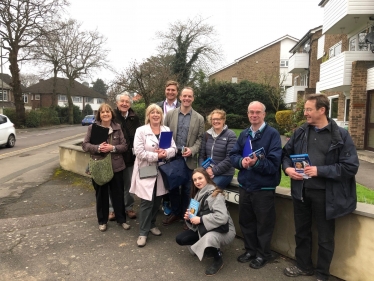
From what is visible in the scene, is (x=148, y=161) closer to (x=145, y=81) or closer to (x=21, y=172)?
(x=21, y=172)

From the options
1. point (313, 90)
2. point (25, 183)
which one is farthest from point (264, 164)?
point (313, 90)

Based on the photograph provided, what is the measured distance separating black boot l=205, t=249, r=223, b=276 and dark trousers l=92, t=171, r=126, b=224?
1746 mm

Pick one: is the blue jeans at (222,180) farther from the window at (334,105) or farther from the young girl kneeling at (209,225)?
the window at (334,105)

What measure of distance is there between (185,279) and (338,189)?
1800 mm

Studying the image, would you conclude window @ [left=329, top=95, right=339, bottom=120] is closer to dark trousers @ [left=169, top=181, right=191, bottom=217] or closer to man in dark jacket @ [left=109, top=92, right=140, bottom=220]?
dark trousers @ [left=169, top=181, right=191, bottom=217]

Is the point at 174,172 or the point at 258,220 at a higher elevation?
the point at 174,172

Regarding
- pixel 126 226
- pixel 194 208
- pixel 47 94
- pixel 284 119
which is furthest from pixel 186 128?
pixel 47 94

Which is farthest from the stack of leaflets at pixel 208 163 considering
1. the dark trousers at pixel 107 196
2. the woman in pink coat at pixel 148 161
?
the dark trousers at pixel 107 196

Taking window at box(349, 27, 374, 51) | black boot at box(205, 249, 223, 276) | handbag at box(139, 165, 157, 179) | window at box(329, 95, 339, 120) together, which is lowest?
black boot at box(205, 249, 223, 276)

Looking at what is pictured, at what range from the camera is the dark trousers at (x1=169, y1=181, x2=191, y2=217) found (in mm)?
4523

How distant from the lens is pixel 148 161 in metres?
3.99

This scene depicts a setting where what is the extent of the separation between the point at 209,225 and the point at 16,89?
3055cm

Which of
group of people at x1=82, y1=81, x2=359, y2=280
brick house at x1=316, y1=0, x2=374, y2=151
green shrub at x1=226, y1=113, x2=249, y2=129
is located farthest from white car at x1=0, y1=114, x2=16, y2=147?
green shrub at x1=226, y1=113, x2=249, y2=129

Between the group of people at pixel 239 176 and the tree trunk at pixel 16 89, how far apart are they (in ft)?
89.6
